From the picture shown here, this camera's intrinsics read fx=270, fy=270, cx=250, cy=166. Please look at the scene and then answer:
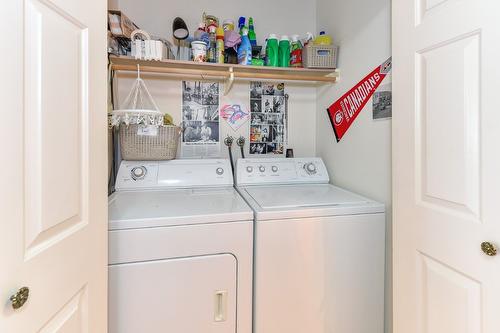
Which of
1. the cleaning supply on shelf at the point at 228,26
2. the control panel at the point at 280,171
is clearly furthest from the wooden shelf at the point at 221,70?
the control panel at the point at 280,171

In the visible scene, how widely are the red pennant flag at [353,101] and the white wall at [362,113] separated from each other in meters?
0.04

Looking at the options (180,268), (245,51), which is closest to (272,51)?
(245,51)

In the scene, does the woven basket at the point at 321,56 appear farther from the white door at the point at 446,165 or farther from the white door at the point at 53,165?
the white door at the point at 53,165

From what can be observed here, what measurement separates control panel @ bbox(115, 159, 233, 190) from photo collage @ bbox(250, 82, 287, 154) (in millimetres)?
376

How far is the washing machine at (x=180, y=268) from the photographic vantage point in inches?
44.2

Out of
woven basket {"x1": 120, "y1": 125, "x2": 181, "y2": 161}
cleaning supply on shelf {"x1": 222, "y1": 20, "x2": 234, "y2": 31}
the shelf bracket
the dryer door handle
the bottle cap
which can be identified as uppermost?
cleaning supply on shelf {"x1": 222, "y1": 20, "x2": 234, "y2": 31}

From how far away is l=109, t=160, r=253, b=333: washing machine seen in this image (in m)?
1.12

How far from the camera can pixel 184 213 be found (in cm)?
120

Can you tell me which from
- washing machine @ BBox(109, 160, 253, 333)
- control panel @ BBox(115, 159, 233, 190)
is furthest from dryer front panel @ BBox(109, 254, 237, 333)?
control panel @ BBox(115, 159, 233, 190)

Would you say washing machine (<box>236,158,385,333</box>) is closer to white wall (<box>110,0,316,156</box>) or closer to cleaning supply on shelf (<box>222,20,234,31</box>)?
white wall (<box>110,0,316,156</box>)

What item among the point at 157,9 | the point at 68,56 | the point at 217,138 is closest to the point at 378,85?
the point at 217,138

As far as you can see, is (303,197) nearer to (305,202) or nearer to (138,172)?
(305,202)

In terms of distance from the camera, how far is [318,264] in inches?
51.8

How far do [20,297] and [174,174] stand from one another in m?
1.26
